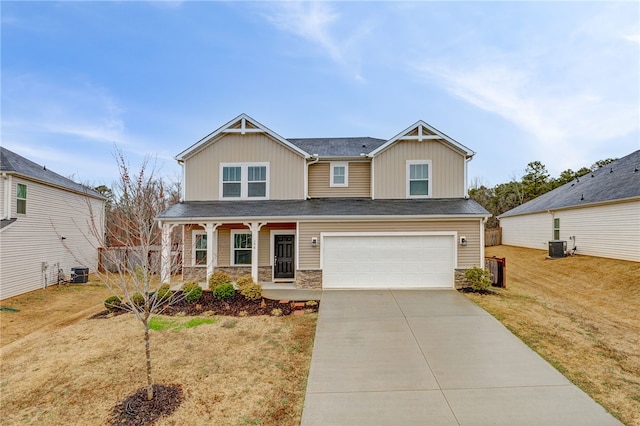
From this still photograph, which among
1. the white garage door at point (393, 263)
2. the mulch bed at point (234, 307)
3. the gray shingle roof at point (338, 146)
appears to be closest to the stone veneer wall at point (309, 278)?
the white garage door at point (393, 263)

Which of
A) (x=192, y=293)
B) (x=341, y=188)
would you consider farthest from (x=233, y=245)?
(x=341, y=188)

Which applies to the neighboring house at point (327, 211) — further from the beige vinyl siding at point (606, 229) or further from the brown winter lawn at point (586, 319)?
the beige vinyl siding at point (606, 229)

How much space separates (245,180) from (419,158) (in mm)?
8008

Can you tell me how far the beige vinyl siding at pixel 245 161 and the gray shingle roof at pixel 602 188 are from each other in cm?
1590

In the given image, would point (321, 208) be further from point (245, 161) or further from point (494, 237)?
point (494, 237)

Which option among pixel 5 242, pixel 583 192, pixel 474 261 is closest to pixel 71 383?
pixel 5 242

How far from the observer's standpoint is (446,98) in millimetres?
20031

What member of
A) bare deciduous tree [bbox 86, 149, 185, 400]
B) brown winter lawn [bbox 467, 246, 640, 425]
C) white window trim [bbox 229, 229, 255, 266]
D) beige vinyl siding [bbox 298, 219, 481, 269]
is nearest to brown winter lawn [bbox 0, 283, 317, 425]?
bare deciduous tree [bbox 86, 149, 185, 400]

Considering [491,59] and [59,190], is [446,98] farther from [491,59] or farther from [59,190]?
[59,190]

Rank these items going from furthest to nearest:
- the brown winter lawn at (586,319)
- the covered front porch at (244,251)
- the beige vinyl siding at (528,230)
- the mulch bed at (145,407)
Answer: the beige vinyl siding at (528,230) < the covered front porch at (244,251) < the brown winter lawn at (586,319) < the mulch bed at (145,407)

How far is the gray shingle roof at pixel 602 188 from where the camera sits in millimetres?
14790

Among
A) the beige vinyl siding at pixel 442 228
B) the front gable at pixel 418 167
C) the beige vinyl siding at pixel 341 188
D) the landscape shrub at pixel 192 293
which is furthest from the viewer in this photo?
the beige vinyl siding at pixel 341 188

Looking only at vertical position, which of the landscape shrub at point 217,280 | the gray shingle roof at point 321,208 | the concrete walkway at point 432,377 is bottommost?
the concrete walkway at point 432,377

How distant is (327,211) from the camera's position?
1163cm
